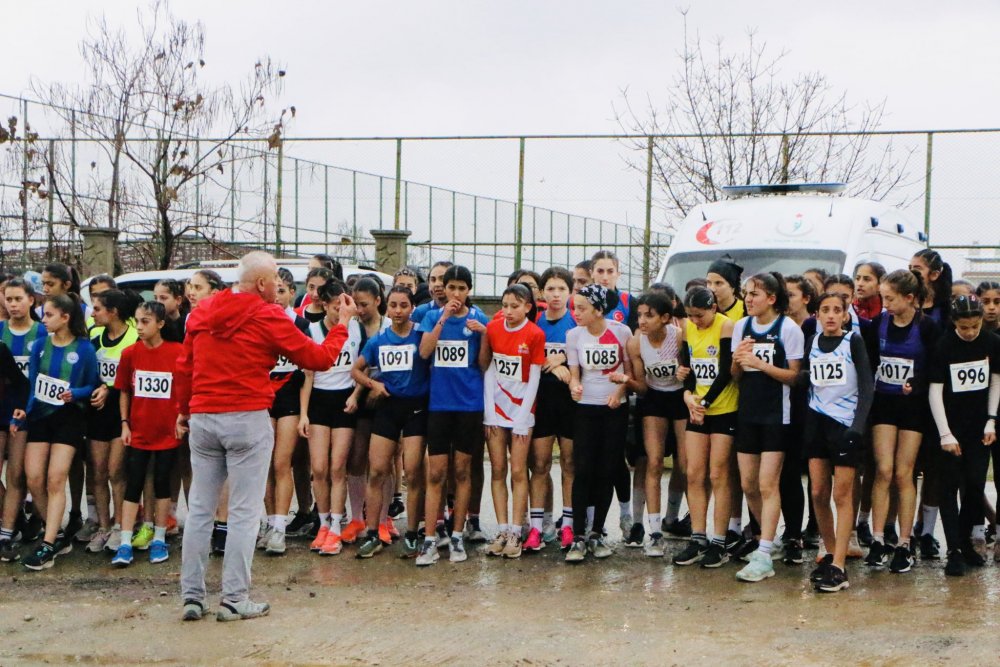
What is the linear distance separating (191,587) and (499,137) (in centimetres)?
1449

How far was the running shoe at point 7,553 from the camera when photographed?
848cm

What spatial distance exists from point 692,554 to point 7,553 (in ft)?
16.0

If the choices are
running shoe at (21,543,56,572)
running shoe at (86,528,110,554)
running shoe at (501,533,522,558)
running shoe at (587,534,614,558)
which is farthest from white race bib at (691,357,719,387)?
running shoe at (21,543,56,572)

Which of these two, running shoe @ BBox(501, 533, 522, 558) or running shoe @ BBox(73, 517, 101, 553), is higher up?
running shoe @ BBox(501, 533, 522, 558)

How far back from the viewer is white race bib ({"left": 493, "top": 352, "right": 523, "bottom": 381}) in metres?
8.34

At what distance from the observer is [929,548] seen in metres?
8.34

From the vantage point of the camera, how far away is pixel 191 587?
22.5 feet

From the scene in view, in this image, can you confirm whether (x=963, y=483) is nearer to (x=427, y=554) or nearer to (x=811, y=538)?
(x=811, y=538)

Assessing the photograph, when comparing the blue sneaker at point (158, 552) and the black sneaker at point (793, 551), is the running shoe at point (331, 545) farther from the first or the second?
the black sneaker at point (793, 551)

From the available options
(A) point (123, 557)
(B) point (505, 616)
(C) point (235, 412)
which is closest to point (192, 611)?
(C) point (235, 412)

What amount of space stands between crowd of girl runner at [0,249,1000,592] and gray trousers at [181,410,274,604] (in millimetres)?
1587

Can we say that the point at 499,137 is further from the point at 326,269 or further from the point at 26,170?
the point at 326,269

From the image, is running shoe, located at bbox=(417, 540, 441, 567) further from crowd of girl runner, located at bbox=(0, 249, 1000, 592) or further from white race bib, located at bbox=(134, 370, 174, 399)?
white race bib, located at bbox=(134, 370, 174, 399)

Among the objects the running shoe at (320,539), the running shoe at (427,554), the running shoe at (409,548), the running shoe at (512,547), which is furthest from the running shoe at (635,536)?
the running shoe at (320,539)
